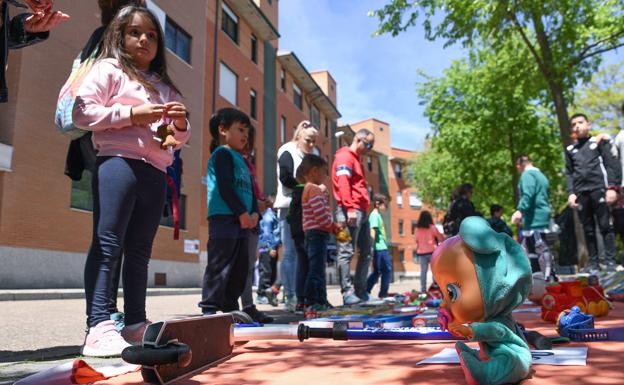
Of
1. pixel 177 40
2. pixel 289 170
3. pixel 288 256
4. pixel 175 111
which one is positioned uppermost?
pixel 177 40

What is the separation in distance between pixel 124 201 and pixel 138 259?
367 millimetres

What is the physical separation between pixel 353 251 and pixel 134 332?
3561 millimetres

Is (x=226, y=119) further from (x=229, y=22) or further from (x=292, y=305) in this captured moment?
(x=229, y=22)

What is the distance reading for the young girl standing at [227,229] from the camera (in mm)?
3562

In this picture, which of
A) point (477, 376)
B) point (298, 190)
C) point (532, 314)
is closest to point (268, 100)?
point (298, 190)

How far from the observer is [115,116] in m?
2.57

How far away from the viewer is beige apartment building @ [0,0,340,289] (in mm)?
11641

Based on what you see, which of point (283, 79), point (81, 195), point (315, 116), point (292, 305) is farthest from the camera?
point (315, 116)

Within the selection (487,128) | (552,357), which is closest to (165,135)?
(552,357)

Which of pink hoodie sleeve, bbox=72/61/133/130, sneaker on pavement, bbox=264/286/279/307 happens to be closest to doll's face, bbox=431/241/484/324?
pink hoodie sleeve, bbox=72/61/133/130

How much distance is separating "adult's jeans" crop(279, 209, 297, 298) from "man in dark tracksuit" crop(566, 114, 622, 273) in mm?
4013

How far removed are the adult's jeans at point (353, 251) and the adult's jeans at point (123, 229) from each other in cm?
326

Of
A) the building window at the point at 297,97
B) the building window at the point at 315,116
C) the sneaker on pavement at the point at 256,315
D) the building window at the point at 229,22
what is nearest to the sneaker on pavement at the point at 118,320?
the sneaker on pavement at the point at 256,315

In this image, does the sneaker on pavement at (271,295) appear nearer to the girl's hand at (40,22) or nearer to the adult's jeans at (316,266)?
the adult's jeans at (316,266)
